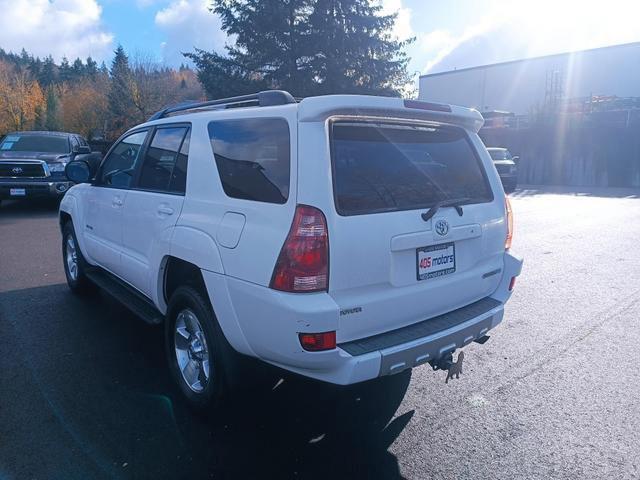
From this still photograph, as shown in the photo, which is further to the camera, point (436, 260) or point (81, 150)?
point (81, 150)

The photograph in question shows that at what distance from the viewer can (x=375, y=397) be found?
3451 millimetres

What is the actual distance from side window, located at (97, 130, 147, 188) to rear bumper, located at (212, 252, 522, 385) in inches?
73.9

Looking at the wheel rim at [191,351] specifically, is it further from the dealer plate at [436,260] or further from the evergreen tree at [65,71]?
the evergreen tree at [65,71]

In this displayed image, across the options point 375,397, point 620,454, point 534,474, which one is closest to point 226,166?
point 375,397

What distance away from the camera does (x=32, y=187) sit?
1131 cm

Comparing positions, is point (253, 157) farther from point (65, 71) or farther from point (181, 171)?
point (65, 71)

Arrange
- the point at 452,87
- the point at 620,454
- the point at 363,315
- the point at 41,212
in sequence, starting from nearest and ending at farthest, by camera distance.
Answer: the point at 363,315 → the point at 620,454 → the point at 41,212 → the point at 452,87

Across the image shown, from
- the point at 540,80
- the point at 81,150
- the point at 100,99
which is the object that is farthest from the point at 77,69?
the point at 81,150

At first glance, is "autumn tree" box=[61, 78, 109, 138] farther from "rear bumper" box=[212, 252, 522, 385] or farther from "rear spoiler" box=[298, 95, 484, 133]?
"rear bumper" box=[212, 252, 522, 385]

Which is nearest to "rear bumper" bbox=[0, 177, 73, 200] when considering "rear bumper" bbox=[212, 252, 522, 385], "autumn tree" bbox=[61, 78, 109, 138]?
"rear bumper" bbox=[212, 252, 522, 385]

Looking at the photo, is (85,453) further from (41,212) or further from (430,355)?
(41,212)

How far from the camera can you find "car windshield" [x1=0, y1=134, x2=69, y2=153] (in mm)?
12273

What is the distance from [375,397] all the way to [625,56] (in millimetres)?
46483

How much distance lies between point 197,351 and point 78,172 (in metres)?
2.77
